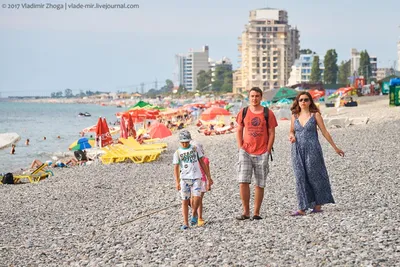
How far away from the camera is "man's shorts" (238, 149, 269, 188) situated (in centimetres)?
870

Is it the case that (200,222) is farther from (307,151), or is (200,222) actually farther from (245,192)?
(307,151)

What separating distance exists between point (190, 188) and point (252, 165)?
0.80 meters

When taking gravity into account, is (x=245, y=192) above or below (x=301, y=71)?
above

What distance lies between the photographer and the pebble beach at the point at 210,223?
7324 millimetres

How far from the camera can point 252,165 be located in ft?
28.9

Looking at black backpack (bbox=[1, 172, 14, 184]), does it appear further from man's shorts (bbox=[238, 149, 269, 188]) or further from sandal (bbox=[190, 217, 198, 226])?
man's shorts (bbox=[238, 149, 269, 188])

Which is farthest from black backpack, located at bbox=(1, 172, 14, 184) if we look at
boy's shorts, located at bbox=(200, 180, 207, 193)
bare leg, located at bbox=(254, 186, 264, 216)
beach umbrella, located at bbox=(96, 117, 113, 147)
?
bare leg, located at bbox=(254, 186, 264, 216)

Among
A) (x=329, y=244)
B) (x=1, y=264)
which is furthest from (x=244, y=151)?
(x=1, y=264)

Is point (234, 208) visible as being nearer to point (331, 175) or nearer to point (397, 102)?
point (331, 175)

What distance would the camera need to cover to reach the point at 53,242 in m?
10.3

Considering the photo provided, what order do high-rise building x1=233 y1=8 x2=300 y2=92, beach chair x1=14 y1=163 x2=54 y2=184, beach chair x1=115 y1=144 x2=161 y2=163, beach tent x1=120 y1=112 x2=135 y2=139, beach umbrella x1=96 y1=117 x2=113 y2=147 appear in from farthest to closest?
high-rise building x1=233 y1=8 x2=300 y2=92, beach tent x1=120 y1=112 x2=135 y2=139, beach umbrella x1=96 y1=117 x2=113 y2=147, beach chair x1=115 y1=144 x2=161 y2=163, beach chair x1=14 y1=163 x2=54 y2=184

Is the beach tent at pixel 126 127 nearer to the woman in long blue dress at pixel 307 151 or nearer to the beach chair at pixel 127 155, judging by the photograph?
the beach chair at pixel 127 155

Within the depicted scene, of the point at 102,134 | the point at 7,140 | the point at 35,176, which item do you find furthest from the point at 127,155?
the point at 7,140

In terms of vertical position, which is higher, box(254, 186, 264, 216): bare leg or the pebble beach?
box(254, 186, 264, 216): bare leg
